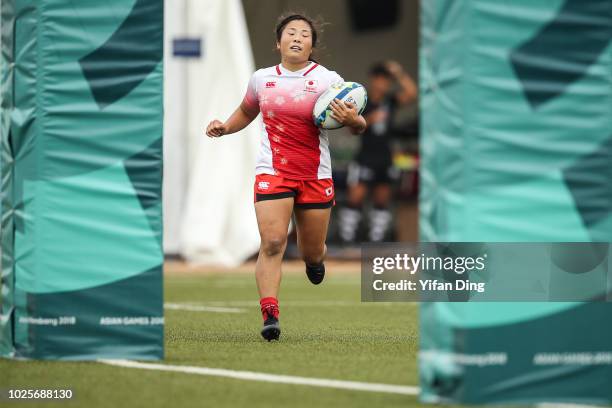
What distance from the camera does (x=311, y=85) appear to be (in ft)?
26.5

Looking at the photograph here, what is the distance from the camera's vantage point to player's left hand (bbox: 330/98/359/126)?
7.74 m

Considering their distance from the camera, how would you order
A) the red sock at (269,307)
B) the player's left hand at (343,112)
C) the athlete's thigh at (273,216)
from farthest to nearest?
1. the athlete's thigh at (273,216)
2. the red sock at (269,307)
3. the player's left hand at (343,112)

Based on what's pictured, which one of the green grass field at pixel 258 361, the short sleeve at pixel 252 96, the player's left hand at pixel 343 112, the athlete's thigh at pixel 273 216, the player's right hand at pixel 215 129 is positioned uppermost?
the short sleeve at pixel 252 96

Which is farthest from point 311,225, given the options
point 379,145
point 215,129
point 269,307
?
point 379,145

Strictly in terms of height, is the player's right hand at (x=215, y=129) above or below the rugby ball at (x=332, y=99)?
below

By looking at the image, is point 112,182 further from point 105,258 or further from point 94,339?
point 94,339

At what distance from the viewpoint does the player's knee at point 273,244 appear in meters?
8.00

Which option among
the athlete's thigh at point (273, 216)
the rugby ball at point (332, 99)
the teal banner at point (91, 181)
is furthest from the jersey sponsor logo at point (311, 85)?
the teal banner at point (91, 181)

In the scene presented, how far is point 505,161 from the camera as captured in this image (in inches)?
198

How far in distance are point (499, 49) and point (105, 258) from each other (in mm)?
2404

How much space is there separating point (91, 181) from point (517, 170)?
2.32m

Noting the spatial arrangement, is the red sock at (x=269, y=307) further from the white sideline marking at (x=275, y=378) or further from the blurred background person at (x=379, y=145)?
the blurred background person at (x=379, y=145)

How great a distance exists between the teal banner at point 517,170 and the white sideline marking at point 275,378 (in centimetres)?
42

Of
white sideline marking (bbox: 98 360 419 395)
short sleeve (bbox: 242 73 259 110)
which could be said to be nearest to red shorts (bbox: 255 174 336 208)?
short sleeve (bbox: 242 73 259 110)
